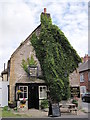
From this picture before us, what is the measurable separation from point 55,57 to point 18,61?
378 cm

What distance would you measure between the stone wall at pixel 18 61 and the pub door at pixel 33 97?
1446 mm

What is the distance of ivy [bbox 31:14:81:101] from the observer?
18406mm

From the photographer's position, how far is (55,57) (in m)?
19.0

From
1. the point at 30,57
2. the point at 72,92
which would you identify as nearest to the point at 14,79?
the point at 30,57

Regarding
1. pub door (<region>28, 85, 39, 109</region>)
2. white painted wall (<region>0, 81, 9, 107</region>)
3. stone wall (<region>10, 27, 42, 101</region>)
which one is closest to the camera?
pub door (<region>28, 85, 39, 109</region>)

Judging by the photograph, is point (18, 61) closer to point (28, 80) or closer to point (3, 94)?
point (28, 80)

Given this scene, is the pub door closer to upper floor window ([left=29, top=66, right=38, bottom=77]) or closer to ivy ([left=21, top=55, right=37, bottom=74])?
upper floor window ([left=29, top=66, right=38, bottom=77])

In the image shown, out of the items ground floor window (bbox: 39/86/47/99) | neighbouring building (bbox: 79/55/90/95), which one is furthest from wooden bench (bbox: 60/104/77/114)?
neighbouring building (bbox: 79/55/90/95)

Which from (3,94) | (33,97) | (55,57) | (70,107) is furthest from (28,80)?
(70,107)

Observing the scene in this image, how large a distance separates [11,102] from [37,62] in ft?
15.6

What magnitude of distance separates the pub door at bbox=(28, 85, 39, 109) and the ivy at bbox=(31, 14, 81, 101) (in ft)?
4.59

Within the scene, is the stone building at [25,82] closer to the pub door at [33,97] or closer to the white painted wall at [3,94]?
the pub door at [33,97]

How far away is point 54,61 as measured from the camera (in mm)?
18891

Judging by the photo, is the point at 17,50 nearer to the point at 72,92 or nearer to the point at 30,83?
the point at 30,83
